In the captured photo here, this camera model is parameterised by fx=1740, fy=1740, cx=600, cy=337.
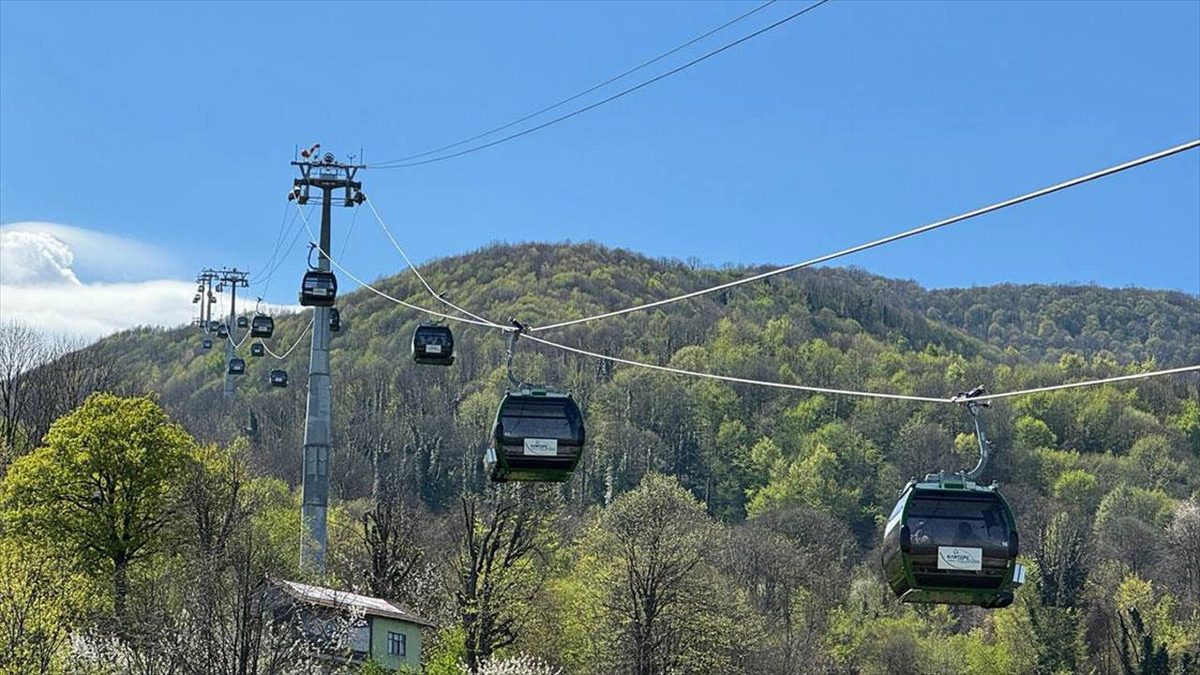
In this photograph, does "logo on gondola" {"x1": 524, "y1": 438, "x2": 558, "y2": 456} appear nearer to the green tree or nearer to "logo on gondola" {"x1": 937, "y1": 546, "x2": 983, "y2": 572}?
"logo on gondola" {"x1": 937, "y1": 546, "x2": 983, "y2": 572}

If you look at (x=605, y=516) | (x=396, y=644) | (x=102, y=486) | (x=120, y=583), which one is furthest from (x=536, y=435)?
(x=605, y=516)

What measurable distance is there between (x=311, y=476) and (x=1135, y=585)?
2396 inches

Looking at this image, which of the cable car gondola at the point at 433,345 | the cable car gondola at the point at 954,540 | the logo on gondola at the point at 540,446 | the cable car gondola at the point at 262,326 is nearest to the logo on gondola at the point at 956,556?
the cable car gondola at the point at 954,540

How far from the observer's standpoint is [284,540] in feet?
240

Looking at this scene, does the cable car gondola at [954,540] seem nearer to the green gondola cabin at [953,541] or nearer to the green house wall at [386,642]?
the green gondola cabin at [953,541]

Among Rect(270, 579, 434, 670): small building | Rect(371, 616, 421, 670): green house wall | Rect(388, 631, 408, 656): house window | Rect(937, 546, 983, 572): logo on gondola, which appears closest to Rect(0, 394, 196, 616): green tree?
Rect(270, 579, 434, 670): small building

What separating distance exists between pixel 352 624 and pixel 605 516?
29488mm

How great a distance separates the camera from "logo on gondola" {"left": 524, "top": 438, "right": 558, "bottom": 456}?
1081 inches

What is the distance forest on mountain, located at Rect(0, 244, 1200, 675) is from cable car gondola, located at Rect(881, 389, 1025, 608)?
26506 millimetres

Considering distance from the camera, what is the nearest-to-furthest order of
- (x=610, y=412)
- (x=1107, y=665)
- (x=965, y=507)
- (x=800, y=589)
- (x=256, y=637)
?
1. (x=965, y=507)
2. (x=256, y=637)
3. (x=1107, y=665)
4. (x=800, y=589)
5. (x=610, y=412)

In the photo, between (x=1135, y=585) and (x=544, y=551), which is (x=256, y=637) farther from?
(x=1135, y=585)

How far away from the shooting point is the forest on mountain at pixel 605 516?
5666cm

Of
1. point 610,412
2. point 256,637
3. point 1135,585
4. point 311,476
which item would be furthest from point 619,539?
point 610,412

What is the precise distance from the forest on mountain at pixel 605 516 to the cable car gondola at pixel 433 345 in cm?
1095
